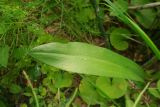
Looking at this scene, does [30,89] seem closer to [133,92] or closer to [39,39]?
[39,39]

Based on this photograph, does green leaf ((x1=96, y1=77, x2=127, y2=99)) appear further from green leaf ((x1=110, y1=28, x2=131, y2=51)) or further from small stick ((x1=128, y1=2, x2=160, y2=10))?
small stick ((x1=128, y1=2, x2=160, y2=10))

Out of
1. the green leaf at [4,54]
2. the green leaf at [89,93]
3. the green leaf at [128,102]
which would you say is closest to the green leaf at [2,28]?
the green leaf at [4,54]

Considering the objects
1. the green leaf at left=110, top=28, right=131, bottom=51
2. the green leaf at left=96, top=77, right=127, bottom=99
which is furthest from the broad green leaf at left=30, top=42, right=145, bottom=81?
the green leaf at left=110, top=28, right=131, bottom=51

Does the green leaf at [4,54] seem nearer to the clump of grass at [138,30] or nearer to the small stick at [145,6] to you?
the clump of grass at [138,30]

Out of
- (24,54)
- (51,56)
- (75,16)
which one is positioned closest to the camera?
(51,56)

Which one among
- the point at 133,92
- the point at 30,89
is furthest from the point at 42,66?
the point at 133,92

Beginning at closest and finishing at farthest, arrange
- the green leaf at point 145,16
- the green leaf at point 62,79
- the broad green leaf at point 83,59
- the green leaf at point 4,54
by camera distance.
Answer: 1. the broad green leaf at point 83,59
2. the green leaf at point 4,54
3. the green leaf at point 62,79
4. the green leaf at point 145,16
